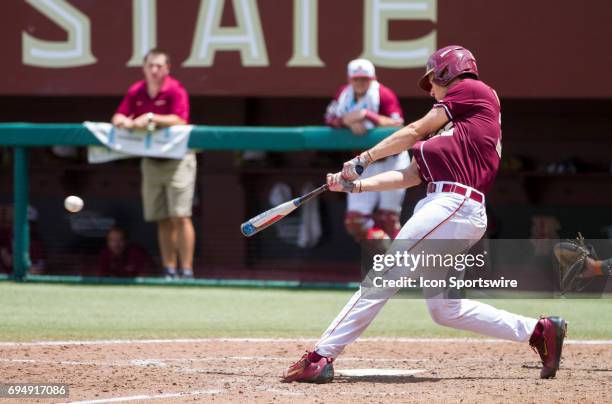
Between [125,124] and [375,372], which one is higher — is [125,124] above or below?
above

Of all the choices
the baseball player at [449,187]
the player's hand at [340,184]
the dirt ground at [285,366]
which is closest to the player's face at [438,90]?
the baseball player at [449,187]

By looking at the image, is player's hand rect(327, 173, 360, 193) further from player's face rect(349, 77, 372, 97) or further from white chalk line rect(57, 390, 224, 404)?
player's face rect(349, 77, 372, 97)

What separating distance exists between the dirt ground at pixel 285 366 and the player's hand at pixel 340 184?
0.98 meters

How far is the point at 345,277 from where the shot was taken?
1049 cm

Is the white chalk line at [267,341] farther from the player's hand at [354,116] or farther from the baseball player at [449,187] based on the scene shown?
the player's hand at [354,116]

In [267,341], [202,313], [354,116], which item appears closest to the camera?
[267,341]

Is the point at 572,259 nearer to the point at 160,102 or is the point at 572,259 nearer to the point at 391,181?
the point at 391,181

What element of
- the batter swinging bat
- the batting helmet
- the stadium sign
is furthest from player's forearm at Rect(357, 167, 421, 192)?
the stadium sign

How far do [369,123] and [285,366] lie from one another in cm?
377

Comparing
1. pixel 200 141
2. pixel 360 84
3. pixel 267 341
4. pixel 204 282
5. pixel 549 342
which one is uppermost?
pixel 360 84

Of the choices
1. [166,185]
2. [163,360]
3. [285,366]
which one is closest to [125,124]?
[166,185]

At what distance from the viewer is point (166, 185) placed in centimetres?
981

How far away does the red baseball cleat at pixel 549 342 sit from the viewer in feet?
18.4

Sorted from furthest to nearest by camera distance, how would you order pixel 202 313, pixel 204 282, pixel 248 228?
pixel 204 282
pixel 202 313
pixel 248 228
